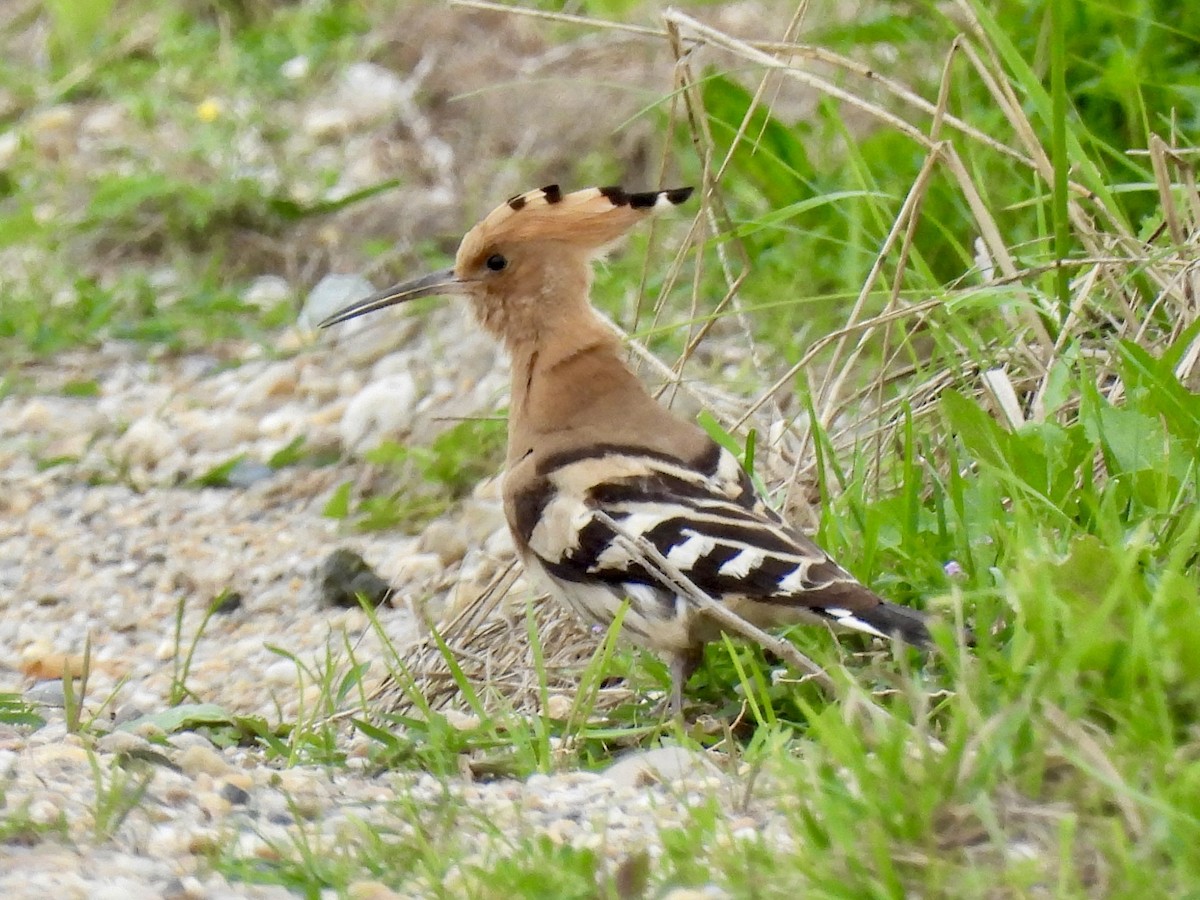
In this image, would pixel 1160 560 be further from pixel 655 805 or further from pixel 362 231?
pixel 362 231

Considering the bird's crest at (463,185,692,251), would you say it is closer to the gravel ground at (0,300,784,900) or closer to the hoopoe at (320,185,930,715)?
the hoopoe at (320,185,930,715)

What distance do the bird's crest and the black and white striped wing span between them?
493 millimetres

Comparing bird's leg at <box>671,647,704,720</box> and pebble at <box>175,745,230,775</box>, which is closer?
pebble at <box>175,745,230,775</box>

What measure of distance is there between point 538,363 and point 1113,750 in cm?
153

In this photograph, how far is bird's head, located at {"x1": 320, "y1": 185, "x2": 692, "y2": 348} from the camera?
3.21 m

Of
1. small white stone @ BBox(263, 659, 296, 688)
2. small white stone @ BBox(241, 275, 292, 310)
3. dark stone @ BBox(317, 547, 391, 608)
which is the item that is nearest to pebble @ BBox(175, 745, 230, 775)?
small white stone @ BBox(263, 659, 296, 688)

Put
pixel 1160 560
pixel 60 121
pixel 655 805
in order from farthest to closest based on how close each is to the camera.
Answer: pixel 60 121
pixel 1160 560
pixel 655 805

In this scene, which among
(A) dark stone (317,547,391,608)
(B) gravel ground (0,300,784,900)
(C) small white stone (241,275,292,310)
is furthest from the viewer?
(C) small white stone (241,275,292,310)

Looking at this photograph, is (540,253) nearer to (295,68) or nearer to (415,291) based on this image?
(415,291)

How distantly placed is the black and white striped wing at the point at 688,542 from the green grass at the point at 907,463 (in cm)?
10

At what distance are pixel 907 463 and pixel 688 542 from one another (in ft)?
1.07

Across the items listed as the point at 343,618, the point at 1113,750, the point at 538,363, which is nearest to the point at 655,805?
the point at 1113,750

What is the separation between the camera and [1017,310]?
3.08 m

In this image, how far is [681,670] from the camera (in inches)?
101
